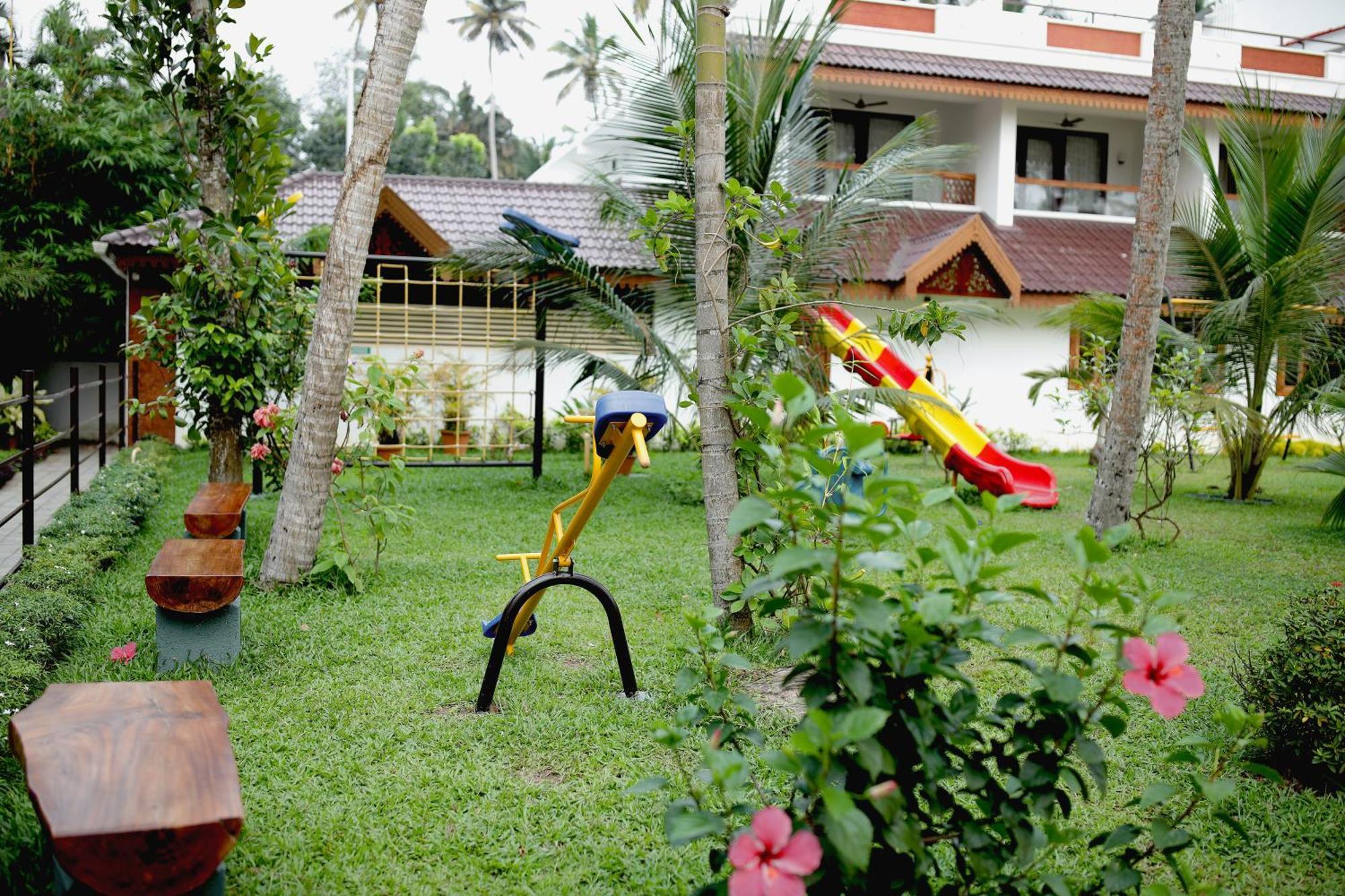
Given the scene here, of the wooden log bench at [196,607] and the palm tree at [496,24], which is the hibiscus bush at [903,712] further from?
the palm tree at [496,24]

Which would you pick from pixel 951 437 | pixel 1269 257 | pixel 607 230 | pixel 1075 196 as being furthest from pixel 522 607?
pixel 1075 196

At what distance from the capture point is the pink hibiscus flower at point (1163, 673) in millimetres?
1847

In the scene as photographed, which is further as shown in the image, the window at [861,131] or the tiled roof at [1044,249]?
the window at [861,131]

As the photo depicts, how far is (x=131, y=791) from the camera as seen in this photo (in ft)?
6.93

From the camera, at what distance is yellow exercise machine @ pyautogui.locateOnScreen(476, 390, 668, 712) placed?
3.63 m

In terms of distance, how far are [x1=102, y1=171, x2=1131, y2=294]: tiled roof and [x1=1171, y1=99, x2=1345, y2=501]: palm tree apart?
11.6 ft

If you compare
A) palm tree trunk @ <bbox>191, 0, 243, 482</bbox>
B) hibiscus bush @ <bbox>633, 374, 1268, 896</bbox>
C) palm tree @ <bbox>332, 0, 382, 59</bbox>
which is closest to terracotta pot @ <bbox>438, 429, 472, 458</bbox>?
palm tree trunk @ <bbox>191, 0, 243, 482</bbox>

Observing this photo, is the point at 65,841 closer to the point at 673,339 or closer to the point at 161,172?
the point at 673,339

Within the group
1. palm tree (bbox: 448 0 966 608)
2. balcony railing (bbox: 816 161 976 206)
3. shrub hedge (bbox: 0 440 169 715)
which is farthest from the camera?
balcony railing (bbox: 816 161 976 206)

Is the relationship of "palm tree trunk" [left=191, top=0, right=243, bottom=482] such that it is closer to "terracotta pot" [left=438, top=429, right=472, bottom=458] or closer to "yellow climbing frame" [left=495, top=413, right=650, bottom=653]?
"yellow climbing frame" [left=495, top=413, right=650, bottom=653]

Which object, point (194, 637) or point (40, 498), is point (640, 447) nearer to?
point (194, 637)

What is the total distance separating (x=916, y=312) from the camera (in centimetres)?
484

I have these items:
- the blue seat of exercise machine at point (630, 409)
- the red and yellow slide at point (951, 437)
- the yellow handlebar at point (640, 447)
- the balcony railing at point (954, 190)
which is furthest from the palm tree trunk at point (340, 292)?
the balcony railing at point (954, 190)

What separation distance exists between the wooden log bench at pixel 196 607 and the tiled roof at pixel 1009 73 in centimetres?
1314
